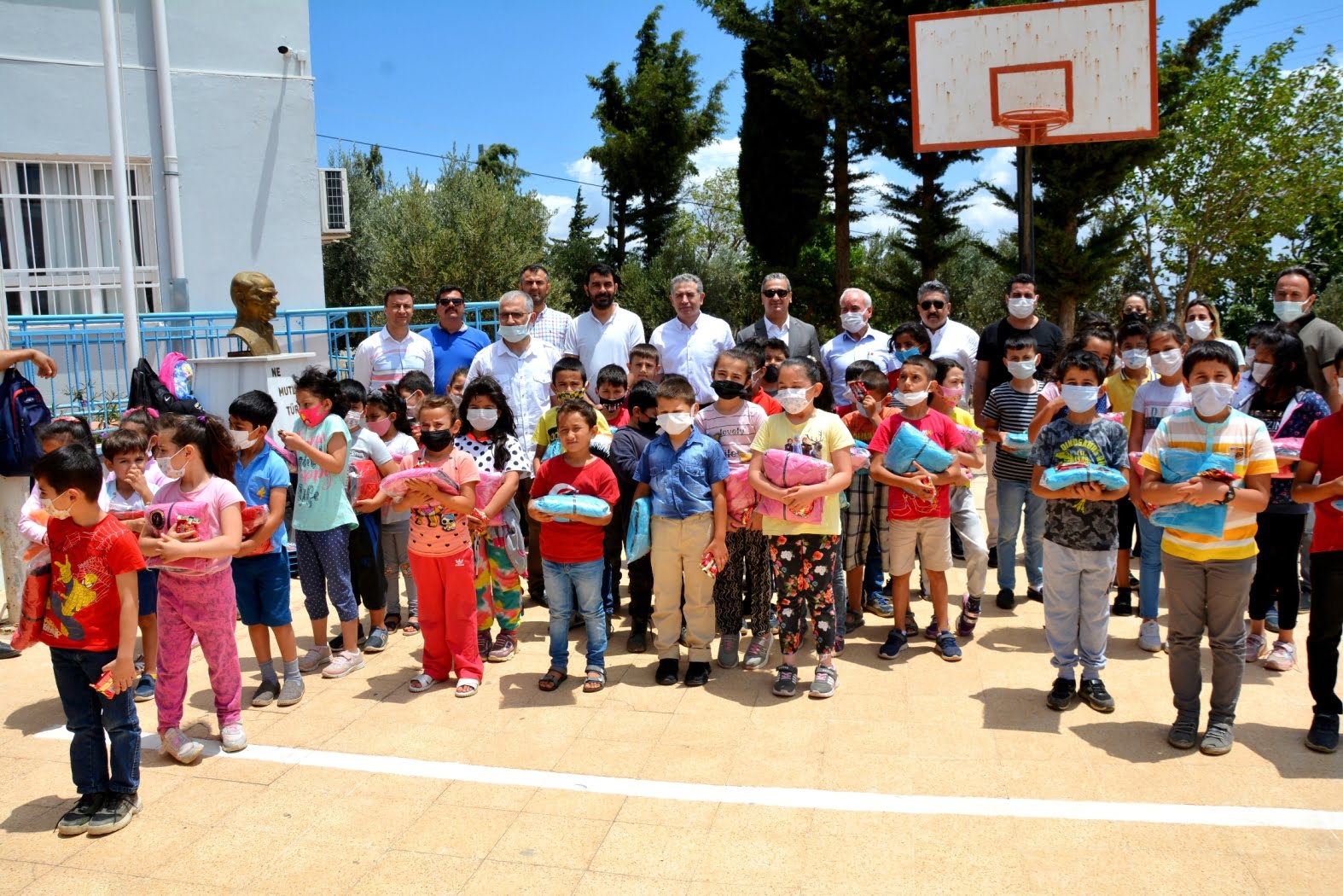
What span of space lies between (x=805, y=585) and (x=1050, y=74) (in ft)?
27.6

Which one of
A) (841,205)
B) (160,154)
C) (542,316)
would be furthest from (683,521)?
(841,205)

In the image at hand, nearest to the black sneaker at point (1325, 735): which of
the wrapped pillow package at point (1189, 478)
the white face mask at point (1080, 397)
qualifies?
the wrapped pillow package at point (1189, 478)

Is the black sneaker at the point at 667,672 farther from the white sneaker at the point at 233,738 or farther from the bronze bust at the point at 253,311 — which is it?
the bronze bust at the point at 253,311

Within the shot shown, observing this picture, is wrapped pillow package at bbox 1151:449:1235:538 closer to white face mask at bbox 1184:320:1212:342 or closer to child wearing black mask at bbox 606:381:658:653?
white face mask at bbox 1184:320:1212:342

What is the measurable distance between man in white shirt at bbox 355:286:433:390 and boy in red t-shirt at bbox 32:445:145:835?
3.10 m

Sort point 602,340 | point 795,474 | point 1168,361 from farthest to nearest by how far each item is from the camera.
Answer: point 602,340, point 1168,361, point 795,474

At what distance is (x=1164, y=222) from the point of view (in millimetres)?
22172

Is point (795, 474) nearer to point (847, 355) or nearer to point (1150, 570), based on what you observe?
point (847, 355)

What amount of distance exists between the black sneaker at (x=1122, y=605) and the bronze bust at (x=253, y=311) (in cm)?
619

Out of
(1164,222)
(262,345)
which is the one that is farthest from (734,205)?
(262,345)

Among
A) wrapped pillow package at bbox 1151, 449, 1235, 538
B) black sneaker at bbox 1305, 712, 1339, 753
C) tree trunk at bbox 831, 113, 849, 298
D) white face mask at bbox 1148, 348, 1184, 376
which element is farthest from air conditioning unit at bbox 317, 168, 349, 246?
black sneaker at bbox 1305, 712, 1339, 753

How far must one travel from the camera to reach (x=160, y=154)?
11.8 m

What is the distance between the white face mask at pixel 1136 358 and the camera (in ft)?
19.7

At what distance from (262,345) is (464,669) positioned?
3.49m
